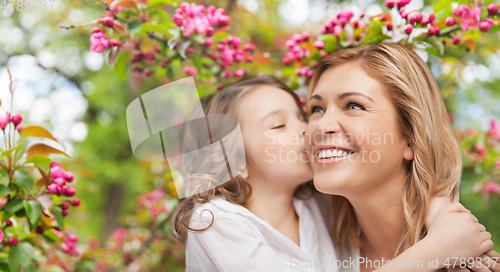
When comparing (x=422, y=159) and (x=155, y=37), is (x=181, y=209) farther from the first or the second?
(x=422, y=159)

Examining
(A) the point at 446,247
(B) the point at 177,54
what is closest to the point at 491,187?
(A) the point at 446,247

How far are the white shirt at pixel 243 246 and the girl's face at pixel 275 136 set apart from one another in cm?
25

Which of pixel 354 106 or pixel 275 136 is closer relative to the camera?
pixel 354 106

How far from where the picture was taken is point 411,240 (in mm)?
1361

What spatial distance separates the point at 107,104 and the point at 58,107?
63 cm

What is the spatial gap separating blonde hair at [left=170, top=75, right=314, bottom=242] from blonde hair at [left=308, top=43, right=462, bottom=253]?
1.55 feet

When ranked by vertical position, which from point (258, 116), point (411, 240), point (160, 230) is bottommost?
point (160, 230)

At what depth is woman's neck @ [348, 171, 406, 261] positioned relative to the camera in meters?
1.46

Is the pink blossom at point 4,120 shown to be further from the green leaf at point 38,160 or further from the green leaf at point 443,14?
the green leaf at point 443,14

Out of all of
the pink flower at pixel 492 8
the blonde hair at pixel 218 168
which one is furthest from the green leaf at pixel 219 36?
the pink flower at pixel 492 8

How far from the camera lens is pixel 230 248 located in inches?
52.6

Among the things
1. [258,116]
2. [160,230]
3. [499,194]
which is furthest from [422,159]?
[160,230]

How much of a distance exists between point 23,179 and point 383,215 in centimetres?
Result: 155

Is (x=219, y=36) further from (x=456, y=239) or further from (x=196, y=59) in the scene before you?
(x=456, y=239)
